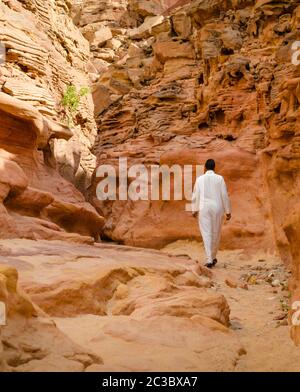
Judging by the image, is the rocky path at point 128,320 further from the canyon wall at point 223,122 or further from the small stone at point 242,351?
the canyon wall at point 223,122

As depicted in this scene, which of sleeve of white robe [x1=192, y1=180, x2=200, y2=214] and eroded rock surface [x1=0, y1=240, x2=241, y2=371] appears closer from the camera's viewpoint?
eroded rock surface [x1=0, y1=240, x2=241, y2=371]

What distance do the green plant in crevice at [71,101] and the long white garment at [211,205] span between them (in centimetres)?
721

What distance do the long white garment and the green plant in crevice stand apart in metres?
7.21

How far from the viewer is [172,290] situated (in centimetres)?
436

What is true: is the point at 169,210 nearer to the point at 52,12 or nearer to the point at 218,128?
the point at 218,128

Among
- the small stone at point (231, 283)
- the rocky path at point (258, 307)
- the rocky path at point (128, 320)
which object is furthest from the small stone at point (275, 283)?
the small stone at point (231, 283)

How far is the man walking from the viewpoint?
7977 mm

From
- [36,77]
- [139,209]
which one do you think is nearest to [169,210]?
[139,209]

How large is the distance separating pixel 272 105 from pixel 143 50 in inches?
520

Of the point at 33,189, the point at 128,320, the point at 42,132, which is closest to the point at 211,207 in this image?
the point at 33,189

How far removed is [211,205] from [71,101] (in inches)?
306

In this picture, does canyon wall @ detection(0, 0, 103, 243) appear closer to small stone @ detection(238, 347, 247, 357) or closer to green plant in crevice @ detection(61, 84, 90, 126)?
green plant in crevice @ detection(61, 84, 90, 126)

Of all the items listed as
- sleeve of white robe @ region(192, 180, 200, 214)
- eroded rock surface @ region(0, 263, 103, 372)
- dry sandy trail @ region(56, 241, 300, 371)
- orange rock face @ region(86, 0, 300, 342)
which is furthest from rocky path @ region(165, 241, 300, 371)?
sleeve of white robe @ region(192, 180, 200, 214)

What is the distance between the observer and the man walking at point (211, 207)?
7.98 meters
